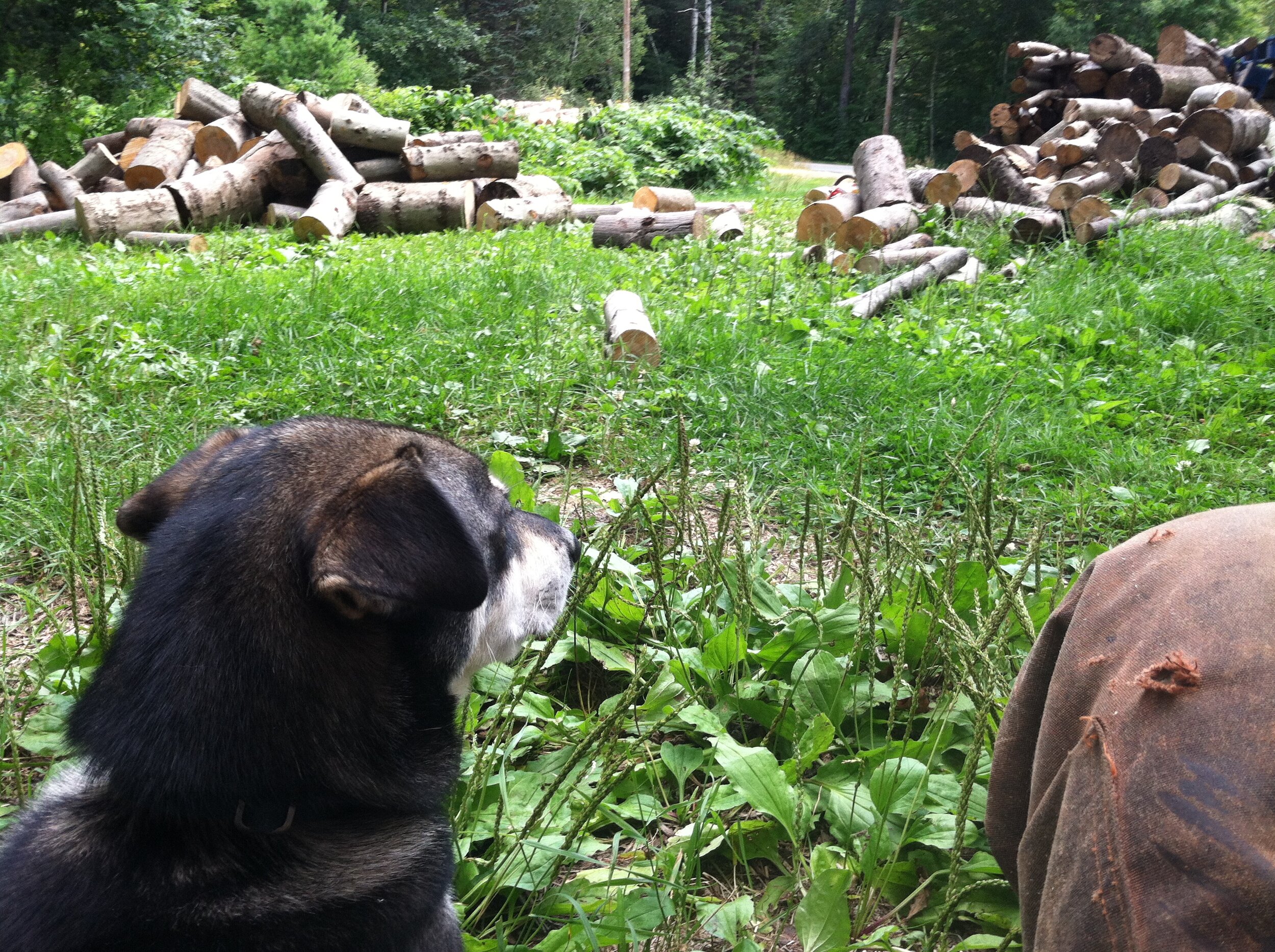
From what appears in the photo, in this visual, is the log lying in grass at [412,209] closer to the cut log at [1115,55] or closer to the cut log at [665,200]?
the cut log at [665,200]

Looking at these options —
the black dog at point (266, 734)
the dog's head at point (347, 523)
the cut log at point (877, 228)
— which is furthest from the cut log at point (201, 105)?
the black dog at point (266, 734)

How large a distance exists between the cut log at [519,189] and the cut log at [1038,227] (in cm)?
513

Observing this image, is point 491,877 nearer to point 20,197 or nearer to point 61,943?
point 61,943

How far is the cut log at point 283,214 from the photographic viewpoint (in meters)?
10.9

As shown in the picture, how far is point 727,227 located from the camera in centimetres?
1058

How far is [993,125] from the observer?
14.8 metres

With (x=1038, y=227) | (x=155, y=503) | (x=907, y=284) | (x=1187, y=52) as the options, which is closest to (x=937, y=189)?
(x=1038, y=227)

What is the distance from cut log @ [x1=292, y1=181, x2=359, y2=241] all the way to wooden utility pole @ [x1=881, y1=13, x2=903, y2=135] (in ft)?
90.4

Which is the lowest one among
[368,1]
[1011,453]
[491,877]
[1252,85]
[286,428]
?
[491,877]

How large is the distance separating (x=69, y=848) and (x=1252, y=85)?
55.1 feet

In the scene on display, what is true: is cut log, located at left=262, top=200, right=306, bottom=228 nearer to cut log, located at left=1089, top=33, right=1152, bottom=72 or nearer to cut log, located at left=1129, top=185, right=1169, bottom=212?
cut log, located at left=1129, top=185, right=1169, bottom=212

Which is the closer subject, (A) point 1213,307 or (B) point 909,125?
(A) point 1213,307

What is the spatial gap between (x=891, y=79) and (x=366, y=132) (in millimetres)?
28099

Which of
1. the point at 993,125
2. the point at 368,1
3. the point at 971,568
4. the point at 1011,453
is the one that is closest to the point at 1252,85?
the point at 993,125
